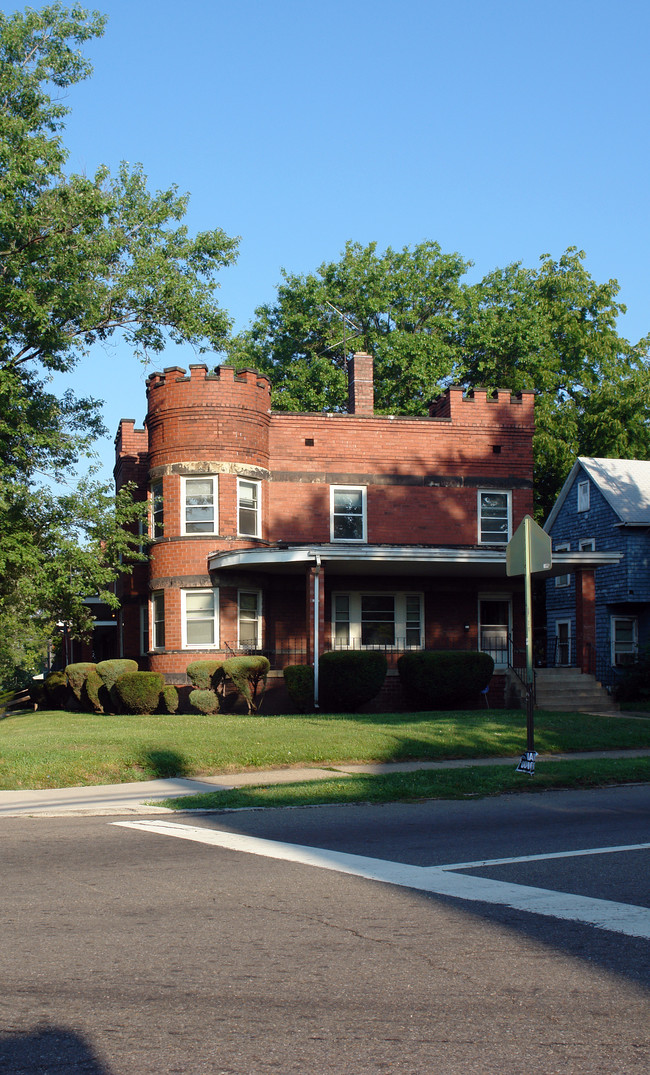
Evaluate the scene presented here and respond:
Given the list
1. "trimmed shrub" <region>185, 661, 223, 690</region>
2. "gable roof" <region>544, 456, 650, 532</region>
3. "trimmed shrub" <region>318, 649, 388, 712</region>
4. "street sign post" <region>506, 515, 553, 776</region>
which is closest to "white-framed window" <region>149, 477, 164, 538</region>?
"trimmed shrub" <region>185, 661, 223, 690</region>

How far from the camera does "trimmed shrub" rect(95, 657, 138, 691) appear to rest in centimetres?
2597

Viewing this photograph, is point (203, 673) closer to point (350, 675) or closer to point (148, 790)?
point (350, 675)

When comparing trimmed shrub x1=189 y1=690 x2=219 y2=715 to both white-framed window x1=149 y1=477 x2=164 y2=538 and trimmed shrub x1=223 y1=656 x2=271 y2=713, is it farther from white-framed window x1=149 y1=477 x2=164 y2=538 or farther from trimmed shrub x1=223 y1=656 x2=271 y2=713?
white-framed window x1=149 y1=477 x2=164 y2=538

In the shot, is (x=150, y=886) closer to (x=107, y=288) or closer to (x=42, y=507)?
(x=42, y=507)

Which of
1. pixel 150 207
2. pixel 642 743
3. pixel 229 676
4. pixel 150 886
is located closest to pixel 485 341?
pixel 150 207

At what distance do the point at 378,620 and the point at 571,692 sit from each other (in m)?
5.64

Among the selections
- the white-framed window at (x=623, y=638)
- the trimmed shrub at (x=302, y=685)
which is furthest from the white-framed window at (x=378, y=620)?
the white-framed window at (x=623, y=638)

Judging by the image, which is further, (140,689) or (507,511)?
(507,511)

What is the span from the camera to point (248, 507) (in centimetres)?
2703

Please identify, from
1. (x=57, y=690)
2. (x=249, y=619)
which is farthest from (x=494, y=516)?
(x=57, y=690)

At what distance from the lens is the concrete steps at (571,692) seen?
24.5m

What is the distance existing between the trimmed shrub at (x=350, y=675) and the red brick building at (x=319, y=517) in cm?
142

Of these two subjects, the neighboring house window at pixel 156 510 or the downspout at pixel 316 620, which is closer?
the downspout at pixel 316 620

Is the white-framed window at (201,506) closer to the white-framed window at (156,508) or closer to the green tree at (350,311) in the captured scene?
the white-framed window at (156,508)
